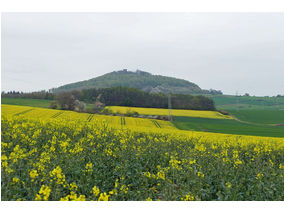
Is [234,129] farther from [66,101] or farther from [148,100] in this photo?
[66,101]

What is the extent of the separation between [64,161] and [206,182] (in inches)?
184

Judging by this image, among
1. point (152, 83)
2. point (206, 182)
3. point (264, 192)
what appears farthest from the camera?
point (152, 83)

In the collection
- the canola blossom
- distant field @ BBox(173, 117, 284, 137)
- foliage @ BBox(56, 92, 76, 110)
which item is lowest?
distant field @ BBox(173, 117, 284, 137)

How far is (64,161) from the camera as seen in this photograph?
707 cm

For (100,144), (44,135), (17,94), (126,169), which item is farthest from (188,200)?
(17,94)

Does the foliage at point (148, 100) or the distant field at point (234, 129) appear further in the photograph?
the foliage at point (148, 100)

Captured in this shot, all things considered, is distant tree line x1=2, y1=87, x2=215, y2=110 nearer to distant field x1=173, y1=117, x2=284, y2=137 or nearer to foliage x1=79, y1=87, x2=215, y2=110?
foliage x1=79, y1=87, x2=215, y2=110

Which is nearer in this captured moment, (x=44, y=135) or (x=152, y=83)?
(x=44, y=135)

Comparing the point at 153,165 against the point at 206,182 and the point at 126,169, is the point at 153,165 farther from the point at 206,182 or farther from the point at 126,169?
the point at 206,182

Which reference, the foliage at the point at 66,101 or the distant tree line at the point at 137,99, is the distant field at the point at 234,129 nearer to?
the distant tree line at the point at 137,99

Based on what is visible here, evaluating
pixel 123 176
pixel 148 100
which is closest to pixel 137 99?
pixel 148 100

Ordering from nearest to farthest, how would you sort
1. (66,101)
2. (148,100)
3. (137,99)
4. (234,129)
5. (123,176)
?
(123,176) < (234,129) < (66,101) < (148,100) < (137,99)

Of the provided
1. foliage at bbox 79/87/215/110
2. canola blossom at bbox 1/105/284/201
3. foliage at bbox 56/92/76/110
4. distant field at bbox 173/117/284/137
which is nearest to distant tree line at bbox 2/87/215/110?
foliage at bbox 79/87/215/110

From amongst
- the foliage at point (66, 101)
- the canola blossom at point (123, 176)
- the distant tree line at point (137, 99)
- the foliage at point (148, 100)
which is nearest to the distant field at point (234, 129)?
the foliage at point (148, 100)
